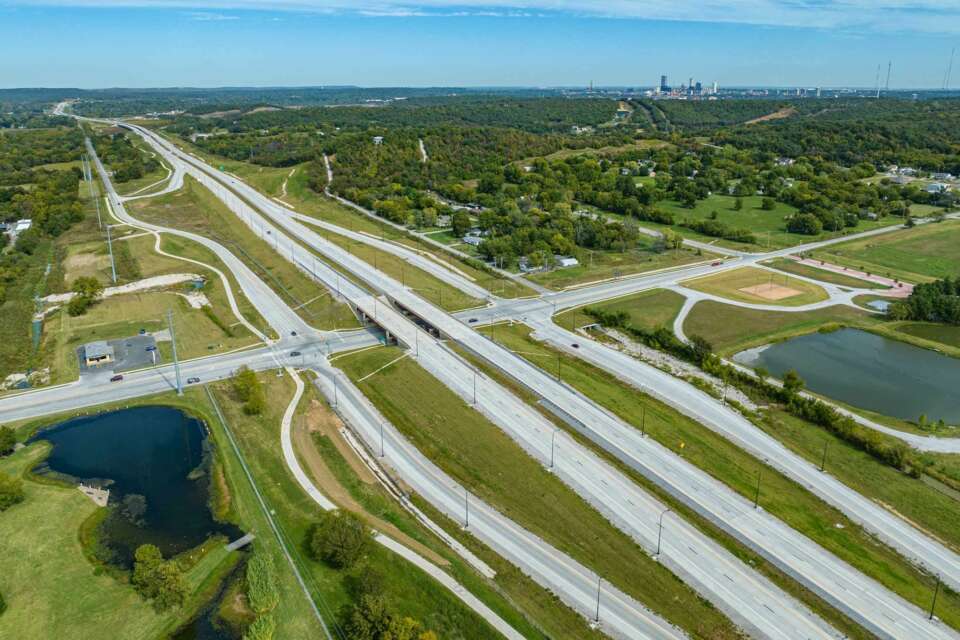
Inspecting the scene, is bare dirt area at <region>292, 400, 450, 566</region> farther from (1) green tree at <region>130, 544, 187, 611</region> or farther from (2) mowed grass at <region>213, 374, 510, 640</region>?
(1) green tree at <region>130, 544, 187, 611</region>

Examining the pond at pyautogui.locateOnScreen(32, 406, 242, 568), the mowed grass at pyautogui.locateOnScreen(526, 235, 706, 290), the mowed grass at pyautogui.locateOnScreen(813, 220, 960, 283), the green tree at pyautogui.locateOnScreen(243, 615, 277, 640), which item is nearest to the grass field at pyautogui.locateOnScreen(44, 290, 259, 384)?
the pond at pyautogui.locateOnScreen(32, 406, 242, 568)

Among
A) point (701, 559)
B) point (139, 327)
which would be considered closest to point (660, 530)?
point (701, 559)

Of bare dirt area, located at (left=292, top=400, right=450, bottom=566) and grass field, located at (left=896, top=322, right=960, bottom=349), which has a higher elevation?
grass field, located at (left=896, top=322, right=960, bottom=349)

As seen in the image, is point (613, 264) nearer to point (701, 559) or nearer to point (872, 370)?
point (872, 370)

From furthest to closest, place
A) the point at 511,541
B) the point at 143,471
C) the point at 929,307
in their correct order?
the point at 929,307
the point at 143,471
the point at 511,541

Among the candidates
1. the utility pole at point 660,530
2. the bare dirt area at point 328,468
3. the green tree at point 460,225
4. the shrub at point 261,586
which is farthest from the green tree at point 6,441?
the green tree at point 460,225

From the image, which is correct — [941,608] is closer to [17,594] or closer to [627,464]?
[627,464]

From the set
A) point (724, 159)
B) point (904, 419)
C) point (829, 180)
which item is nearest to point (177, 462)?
point (904, 419)
